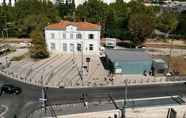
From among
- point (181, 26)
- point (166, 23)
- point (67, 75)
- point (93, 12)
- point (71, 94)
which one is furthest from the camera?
point (93, 12)

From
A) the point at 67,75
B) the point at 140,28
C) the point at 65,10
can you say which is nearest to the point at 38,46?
the point at 67,75

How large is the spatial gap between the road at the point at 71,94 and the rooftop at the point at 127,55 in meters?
6.09

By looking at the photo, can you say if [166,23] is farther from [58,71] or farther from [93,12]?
[58,71]

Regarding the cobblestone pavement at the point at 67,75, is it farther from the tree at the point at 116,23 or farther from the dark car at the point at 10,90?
the tree at the point at 116,23

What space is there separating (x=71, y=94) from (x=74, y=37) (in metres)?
19.6

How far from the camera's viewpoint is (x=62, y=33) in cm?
5788

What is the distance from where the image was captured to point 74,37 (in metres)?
57.8

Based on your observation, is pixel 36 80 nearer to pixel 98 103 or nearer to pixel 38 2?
pixel 98 103

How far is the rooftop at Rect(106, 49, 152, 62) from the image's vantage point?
48.2m

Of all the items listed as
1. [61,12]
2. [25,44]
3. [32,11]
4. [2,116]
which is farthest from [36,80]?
[61,12]

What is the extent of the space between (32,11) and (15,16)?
3978 mm

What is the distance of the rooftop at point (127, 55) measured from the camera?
158 ft

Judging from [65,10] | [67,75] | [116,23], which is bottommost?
[67,75]

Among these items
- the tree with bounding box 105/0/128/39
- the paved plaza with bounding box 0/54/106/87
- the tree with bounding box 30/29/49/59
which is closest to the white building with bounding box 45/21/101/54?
the paved plaza with bounding box 0/54/106/87
